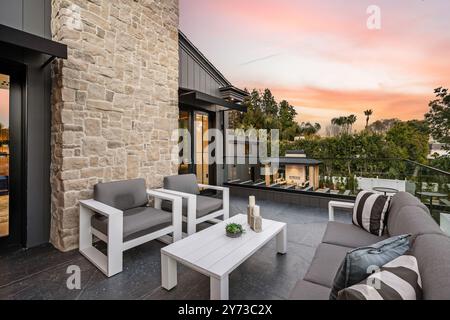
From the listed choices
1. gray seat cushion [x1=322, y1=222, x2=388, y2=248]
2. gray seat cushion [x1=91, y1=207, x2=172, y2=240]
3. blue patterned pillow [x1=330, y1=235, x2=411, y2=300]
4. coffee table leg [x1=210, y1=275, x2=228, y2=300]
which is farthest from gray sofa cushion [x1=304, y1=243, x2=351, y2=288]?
gray seat cushion [x1=91, y1=207, x2=172, y2=240]

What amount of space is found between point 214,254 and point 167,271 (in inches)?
18.7

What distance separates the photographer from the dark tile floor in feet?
6.12

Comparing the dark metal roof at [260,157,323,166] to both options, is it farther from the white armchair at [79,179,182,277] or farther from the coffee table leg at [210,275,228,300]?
the coffee table leg at [210,275,228,300]

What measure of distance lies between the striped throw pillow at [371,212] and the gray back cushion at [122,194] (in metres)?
2.84

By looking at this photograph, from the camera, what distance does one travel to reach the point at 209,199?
350 cm

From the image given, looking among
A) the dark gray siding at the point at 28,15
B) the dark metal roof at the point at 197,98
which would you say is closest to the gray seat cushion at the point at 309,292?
the dark metal roof at the point at 197,98

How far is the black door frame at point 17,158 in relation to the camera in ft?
8.70

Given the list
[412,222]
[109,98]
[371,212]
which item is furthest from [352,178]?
[109,98]

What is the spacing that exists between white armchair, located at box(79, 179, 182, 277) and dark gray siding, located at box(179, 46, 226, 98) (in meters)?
2.80

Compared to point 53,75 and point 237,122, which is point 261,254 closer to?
point 53,75

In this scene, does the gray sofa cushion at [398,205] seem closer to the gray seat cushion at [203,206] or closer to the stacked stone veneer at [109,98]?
the gray seat cushion at [203,206]

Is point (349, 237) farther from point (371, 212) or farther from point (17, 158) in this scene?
point (17, 158)

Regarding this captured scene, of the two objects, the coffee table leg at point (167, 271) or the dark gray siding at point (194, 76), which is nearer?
the coffee table leg at point (167, 271)

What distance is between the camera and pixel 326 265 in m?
1.59
